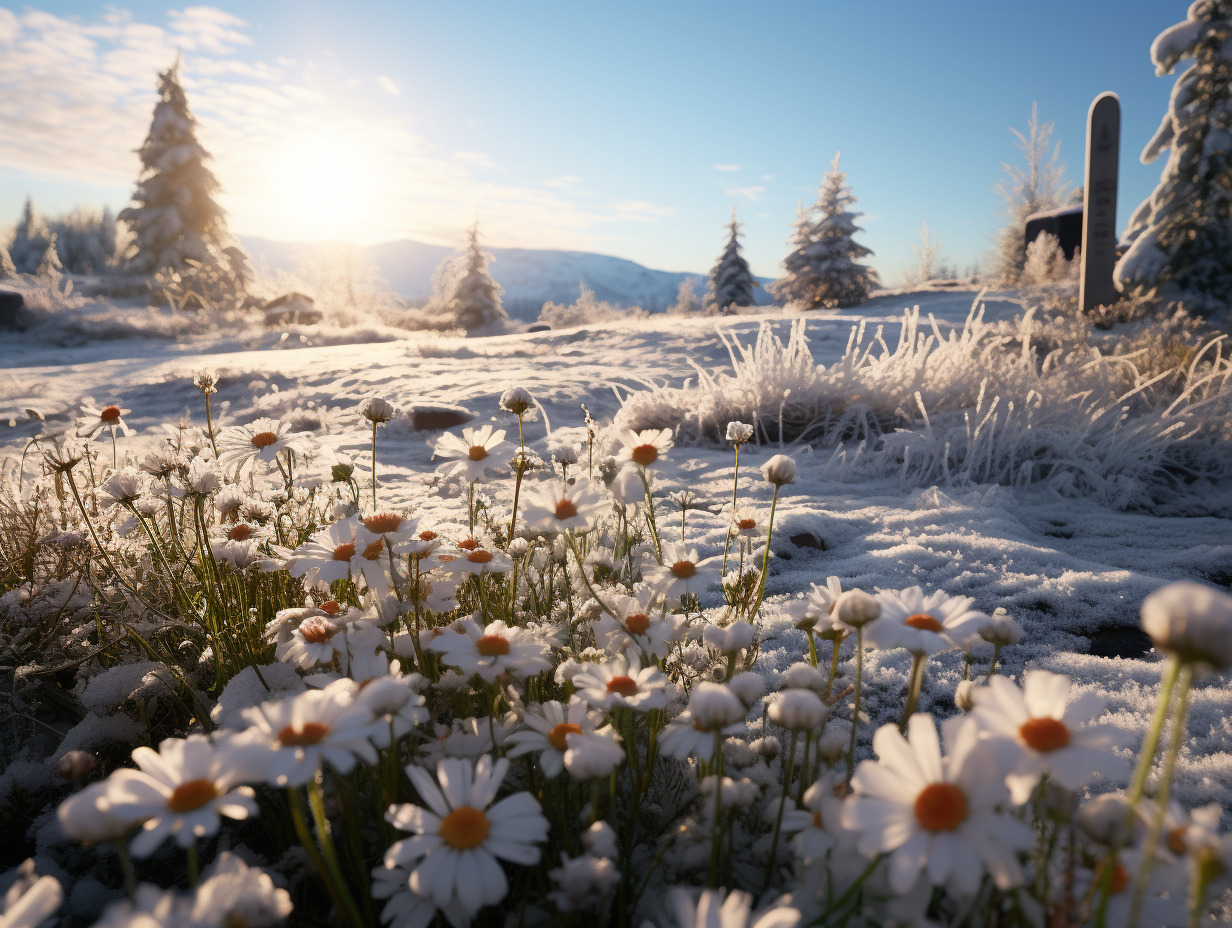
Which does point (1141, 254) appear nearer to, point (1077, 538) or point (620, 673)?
point (1077, 538)

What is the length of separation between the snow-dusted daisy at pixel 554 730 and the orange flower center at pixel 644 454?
558 mm

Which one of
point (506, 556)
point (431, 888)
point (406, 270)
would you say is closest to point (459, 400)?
point (506, 556)

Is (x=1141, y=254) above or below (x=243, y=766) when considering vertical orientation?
above

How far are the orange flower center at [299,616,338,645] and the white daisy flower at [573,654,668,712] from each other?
0.45 m

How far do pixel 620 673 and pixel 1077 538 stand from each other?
261cm

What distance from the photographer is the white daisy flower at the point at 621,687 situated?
3.05ft

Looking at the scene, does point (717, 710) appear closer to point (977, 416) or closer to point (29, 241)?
point (977, 416)

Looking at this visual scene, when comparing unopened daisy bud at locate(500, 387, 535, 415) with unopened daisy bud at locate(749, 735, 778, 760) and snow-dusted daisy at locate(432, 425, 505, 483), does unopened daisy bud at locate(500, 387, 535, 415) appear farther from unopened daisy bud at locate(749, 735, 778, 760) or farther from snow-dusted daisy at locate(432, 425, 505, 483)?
unopened daisy bud at locate(749, 735, 778, 760)

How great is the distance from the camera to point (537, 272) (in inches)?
4579

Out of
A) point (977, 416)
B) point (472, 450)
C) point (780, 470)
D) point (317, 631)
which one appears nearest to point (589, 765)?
point (317, 631)

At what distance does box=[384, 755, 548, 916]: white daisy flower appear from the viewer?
713 mm

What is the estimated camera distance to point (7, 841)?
131 centimetres

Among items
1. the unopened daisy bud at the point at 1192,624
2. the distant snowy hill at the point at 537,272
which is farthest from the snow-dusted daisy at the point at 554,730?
the distant snowy hill at the point at 537,272

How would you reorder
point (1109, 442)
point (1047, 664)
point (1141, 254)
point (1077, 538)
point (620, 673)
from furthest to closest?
1. point (1141, 254)
2. point (1109, 442)
3. point (1077, 538)
4. point (1047, 664)
5. point (620, 673)
